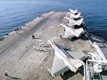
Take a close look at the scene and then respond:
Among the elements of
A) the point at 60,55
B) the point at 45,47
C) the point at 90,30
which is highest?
the point at 60,55

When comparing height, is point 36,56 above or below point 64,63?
below

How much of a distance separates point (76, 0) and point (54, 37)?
371 ft

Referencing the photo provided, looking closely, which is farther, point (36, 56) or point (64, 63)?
point (36, 56)

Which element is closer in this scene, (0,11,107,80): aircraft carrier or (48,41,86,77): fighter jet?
(48,41,86,77): fighter jet

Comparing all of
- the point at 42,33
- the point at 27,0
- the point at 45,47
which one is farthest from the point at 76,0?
the point at 45,47

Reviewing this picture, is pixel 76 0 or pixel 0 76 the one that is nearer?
pixel 0 76

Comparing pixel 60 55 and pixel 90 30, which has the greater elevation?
pixel 60 55

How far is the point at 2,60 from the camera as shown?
29.2m

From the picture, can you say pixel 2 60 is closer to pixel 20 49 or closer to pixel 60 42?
pixel 20 49

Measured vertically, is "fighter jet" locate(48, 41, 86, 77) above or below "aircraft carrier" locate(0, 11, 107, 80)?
above

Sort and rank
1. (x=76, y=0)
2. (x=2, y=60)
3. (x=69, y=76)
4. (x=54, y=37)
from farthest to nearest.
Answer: (x=76, y=0) < (x=54, y=37) < (x=2, y=60) < (x=69, y=76)

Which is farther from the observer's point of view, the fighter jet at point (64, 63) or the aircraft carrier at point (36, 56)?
the aircraft carrier at point (36, 56)

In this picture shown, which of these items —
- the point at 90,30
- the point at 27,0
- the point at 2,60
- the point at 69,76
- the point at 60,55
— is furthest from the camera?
the point at 27,0

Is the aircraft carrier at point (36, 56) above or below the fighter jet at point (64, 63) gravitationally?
below
